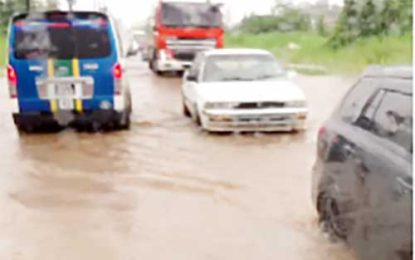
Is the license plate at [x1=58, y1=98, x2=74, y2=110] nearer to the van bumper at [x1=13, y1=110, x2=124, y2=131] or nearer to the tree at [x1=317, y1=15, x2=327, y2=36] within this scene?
the van bumper at [x1=13, y1=110, x2=124, y2=131]

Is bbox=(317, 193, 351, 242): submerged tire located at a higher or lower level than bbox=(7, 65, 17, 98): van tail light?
higher

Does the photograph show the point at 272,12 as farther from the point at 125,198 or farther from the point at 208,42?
the point at 125,198

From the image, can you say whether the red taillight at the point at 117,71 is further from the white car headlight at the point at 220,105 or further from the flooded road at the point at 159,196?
the white car headlight at the point at 220,105

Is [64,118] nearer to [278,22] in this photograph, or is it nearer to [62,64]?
[62,64]

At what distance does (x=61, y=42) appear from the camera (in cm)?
980

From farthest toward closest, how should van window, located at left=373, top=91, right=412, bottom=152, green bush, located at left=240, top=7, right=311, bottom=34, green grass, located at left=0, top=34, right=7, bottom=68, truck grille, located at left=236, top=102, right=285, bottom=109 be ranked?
1. green bush, located at left=240, top=7, right=311, bottom=34
2. green grass, located at left=0, top=34, right=7, bottom=68
3. truck grille, located at left=236, top=102, right=285, bottom=109
4. van window, located at left=373, top=91, right=412, bottom=152

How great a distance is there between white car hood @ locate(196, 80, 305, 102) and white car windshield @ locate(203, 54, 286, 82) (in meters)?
0.28

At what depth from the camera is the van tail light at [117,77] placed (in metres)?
9.86

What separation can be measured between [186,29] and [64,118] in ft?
40.9

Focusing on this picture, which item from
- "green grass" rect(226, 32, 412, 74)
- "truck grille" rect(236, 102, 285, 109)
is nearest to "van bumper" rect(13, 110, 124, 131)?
"truck grille" rect(236, 102, 285, 109)

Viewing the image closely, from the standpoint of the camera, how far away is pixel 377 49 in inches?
982

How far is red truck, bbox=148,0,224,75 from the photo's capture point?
2208 centimetres

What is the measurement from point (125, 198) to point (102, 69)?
357 cm

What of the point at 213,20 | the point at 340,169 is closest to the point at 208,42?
the point at 213,20
